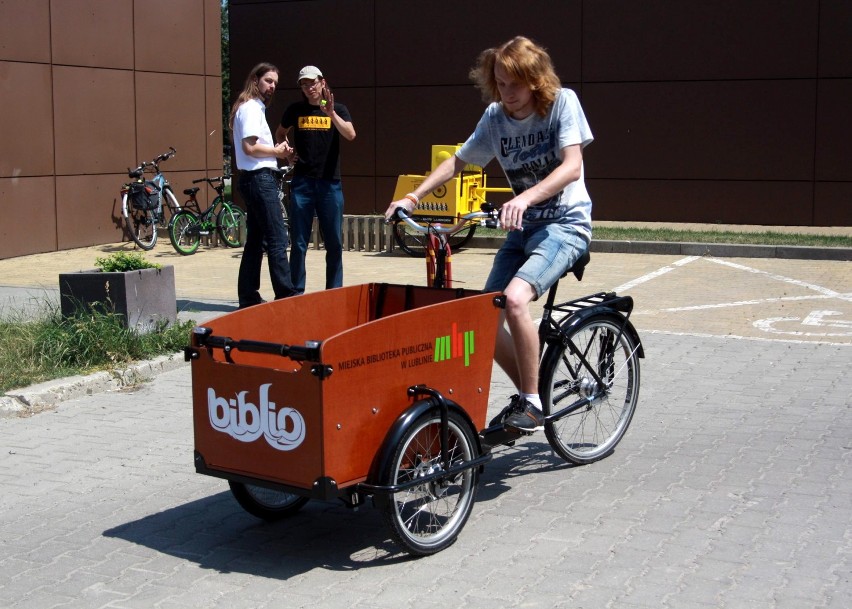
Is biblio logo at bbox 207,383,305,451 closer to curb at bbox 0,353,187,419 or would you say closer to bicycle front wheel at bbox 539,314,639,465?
Result: bicycle front wheel at bbox 539,314,639,465

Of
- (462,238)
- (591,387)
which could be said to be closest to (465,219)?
(591,387)

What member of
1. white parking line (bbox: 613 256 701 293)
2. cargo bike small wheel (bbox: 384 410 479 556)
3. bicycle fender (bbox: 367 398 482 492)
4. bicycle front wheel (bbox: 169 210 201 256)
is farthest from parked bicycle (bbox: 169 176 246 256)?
bicycle fender (bbox: 367 398 482 492)

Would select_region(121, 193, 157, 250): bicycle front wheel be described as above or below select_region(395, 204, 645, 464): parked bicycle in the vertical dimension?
above

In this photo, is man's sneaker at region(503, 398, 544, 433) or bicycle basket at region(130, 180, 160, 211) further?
bicycle basket at region(130, 180, 160, 211)

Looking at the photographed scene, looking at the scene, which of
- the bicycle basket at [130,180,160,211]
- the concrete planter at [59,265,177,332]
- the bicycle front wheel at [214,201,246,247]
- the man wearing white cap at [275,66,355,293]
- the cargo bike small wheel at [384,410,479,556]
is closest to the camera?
the cargo bike small wheel at [384,410,479,556]

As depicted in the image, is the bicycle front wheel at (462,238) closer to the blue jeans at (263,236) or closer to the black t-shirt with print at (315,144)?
the black t-shirt with print at (315,144)

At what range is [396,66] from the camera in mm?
19953

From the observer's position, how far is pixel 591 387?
5.65 m

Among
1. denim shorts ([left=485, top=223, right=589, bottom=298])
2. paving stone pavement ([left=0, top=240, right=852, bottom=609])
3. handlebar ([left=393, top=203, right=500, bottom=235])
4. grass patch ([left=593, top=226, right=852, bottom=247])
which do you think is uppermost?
handlebar ([left=393, top=203, right=500, bottom=235])

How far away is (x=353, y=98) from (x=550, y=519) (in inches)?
639

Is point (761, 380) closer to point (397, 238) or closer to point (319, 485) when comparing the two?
point (319, 485)

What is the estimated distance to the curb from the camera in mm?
6770

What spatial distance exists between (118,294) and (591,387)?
3.97 meters

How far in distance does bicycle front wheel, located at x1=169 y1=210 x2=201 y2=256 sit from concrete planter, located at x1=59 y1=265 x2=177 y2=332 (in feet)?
24.1
